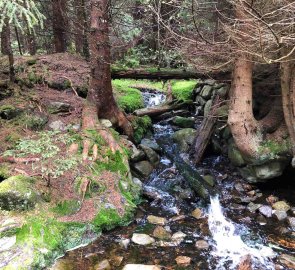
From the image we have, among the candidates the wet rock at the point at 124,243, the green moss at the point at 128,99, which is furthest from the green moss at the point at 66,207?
the green moss at the point at 128,99

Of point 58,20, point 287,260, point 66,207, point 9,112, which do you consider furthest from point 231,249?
point 58,20

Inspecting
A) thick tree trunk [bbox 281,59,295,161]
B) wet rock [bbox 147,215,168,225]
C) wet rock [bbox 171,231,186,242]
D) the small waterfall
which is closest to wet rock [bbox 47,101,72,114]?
wet rock [bbox 147,215,168,225]

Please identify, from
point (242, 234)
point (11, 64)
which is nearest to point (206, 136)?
point (242, 234)

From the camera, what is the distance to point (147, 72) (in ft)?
33.7

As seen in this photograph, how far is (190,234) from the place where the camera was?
18.6ft

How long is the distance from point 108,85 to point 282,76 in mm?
3942

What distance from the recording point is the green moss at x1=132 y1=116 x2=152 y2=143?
9.13m

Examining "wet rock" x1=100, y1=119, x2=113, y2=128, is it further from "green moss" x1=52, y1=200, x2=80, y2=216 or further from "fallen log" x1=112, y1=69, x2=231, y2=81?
"fallen log" x1=112, y1=69, x2=231, y2=81

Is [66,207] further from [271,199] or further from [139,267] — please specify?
[271,199]

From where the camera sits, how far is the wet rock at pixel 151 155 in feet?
27.1

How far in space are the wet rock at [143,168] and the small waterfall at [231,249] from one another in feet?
6.67

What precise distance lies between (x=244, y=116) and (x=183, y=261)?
3.61 meters

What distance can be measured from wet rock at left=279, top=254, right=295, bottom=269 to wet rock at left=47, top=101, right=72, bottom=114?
18.9 feet

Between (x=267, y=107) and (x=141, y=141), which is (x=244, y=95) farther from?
(x=141, y=141)
